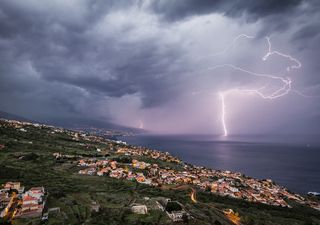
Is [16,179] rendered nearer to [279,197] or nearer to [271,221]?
[271,221]

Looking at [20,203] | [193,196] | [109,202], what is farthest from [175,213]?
[20,203]

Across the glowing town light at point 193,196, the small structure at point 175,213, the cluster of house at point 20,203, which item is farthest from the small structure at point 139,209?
the glowing town light at point 193,196

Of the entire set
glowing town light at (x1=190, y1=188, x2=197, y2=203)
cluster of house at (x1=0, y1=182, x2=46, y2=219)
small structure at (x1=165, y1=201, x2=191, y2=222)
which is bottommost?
glowing town light at (x1=190, y1=188, x2=197, y2=203)

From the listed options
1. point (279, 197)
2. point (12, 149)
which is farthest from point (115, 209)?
point (12, 149)

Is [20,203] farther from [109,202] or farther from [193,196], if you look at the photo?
[193,196]

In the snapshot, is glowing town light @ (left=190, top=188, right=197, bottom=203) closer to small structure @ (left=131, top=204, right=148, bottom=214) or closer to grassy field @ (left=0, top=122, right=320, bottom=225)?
grassy field @ (left=0, top=122, right=320, bottom=225)

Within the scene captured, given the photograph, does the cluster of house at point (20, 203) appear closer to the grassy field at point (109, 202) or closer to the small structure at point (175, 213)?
the grassy field at point (109, 202)

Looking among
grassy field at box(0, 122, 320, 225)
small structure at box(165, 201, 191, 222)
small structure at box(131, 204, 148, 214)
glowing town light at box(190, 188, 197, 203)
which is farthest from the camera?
glowing town light at box(190, 188, 197, 203)

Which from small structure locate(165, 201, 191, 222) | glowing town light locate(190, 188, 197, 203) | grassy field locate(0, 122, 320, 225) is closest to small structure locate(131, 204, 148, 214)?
grassy field locate(0, 122, 320, 225)

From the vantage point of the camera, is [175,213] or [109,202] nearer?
[175,213]

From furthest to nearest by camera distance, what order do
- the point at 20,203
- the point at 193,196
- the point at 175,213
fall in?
the point at 193,196
the point at 175,213
the point at 20,203
